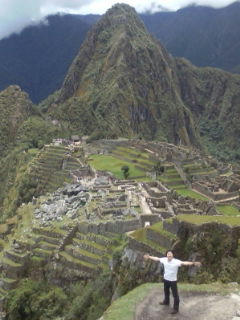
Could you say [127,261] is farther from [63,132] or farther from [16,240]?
[63,132]

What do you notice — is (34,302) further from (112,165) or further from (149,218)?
(112,165)

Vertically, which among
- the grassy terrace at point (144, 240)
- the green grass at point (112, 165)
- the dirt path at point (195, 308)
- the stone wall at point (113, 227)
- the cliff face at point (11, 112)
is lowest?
the cliff face at point (11, 112)

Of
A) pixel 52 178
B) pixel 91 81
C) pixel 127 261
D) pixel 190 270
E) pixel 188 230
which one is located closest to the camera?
pixel 190 270

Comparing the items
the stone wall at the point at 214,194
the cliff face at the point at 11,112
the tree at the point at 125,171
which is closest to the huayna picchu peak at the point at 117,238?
the stone wall at the point at 214,194

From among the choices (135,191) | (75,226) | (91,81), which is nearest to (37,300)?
(75,226)

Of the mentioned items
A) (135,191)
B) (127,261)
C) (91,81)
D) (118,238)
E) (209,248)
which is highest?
(209,248)

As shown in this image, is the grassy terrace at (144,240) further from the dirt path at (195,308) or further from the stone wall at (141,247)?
the dirt path at (195,308)

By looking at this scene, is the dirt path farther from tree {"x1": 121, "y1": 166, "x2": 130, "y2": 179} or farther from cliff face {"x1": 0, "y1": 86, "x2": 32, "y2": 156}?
cliff face {"x1": 0, "y1": 86, "x2": 32, "y2": 156}

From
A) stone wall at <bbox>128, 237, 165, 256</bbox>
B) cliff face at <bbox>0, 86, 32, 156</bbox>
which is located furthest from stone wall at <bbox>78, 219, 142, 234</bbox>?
cliff face at <bbox>0, 86, 32, 156</bbox>
